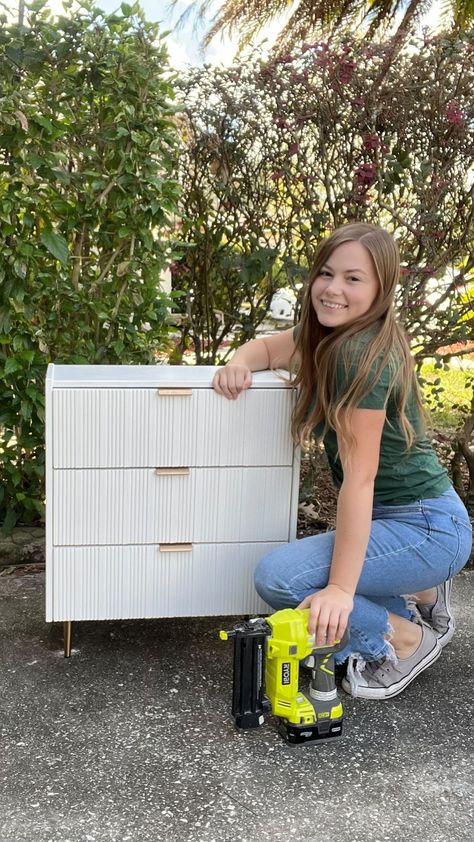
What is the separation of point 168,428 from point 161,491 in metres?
0.20

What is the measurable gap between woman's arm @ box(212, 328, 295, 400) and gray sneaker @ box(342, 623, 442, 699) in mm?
956

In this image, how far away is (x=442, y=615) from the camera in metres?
3.01

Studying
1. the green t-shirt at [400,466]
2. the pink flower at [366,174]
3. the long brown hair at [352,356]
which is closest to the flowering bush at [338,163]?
the pink flower at [366,174]

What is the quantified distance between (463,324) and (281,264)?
35.8 inches

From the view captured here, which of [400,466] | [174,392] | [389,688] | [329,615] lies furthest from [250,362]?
[389,688]

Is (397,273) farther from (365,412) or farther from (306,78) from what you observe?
(306,78)

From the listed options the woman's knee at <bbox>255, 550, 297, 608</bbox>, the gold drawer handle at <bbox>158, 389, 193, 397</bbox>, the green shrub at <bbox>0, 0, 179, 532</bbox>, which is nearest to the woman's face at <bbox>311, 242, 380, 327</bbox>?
the gold drawer handle at <bbox>158, 389, 193, 397</bbox>

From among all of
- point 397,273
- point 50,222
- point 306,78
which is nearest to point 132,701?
point 397,273

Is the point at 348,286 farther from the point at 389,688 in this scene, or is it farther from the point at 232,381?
the point at 389,688

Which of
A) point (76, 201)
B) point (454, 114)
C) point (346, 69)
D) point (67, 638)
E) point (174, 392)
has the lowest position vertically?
point (67, 638)

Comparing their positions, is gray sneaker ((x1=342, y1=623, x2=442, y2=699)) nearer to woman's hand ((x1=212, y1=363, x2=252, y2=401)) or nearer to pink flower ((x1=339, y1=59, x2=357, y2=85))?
woman's hand ((x1=212, y1=363, x2=252, y2=401))

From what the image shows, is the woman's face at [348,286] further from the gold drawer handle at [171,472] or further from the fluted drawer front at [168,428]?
the gold drawer handle at [171,472]

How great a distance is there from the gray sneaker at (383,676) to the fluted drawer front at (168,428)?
0.71m

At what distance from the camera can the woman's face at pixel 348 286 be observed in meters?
2.58
